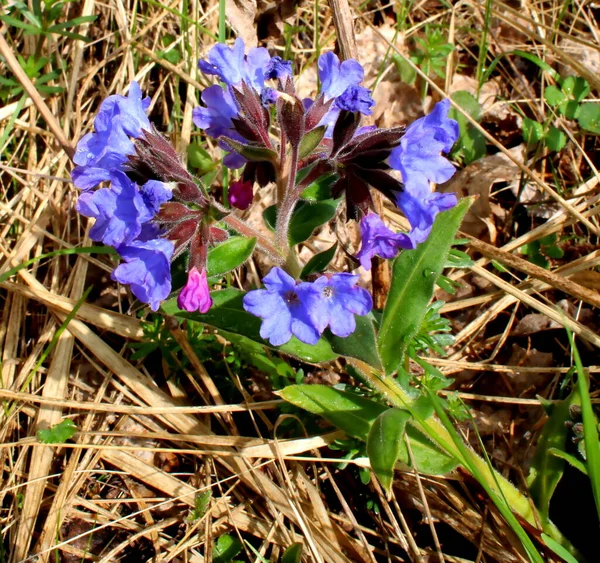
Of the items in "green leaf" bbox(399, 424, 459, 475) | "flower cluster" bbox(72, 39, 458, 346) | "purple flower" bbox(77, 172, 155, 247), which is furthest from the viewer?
"green leaf" bbox(399, 424, 459, 475)

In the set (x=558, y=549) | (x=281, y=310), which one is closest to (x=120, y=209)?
(x=281, y=310)

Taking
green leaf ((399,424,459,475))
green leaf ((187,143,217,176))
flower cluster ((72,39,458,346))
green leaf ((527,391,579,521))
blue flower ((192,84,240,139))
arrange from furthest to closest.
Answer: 1. green leaf ((187,143,217,176))
2. green leaf ((527,391,579,521))
3. green leaf ((399,424,459,475))
4. blue flower ((192,84,240,139))
5. flower cluster ((72,39,458,346))

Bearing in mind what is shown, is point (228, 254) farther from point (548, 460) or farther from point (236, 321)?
point (548, 460)

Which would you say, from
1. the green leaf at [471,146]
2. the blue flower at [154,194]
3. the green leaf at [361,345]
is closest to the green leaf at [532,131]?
the green leaf at [471,146]

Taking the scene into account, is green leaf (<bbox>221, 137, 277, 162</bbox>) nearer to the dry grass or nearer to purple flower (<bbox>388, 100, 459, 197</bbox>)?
purple flower (<bbox>388, 100, 459, 197</bbox>)

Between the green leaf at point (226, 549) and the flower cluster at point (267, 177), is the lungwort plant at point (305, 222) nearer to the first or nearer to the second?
the flower cluster at point (267, 177)

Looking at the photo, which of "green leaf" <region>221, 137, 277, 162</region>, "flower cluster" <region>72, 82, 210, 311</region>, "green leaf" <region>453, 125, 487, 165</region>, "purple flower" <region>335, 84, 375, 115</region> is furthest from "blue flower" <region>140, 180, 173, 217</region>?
"green leaf" <region>453, 125, 487, 165</region>

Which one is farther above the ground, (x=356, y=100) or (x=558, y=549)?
(x=356, y=100)

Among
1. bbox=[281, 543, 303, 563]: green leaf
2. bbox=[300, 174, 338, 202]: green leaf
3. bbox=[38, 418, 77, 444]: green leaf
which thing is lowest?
bbox=[281, 543, 303, 563]: green leaf
